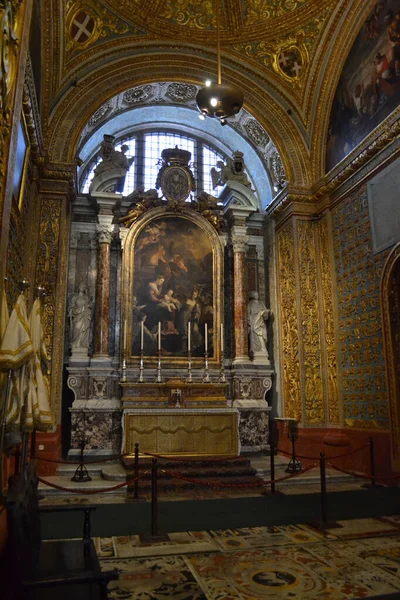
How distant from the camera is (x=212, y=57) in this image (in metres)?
12.5

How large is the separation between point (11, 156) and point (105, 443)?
25.1ft

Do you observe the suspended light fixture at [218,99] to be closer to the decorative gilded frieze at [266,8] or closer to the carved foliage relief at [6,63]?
the carved foliage relief at [6,63]

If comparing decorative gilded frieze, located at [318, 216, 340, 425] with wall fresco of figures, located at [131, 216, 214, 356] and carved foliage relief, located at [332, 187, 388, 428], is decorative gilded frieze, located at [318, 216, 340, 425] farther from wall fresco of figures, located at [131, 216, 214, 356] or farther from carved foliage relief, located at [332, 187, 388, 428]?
wall fresco of figures, located at [131, 216, 214, 356]

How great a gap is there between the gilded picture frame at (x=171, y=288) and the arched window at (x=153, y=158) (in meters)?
2.05

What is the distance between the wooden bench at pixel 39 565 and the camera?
2.93m

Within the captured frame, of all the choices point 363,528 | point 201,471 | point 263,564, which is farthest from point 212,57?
point 263,564

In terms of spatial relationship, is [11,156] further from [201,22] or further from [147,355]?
[201,22]

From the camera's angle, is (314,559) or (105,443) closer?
(314,559)

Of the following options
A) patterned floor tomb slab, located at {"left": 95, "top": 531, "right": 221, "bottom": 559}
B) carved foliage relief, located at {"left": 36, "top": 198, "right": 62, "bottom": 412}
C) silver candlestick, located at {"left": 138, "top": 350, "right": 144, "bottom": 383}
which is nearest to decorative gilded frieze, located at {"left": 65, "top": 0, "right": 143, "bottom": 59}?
carved foliage relief, located at {"left": 36, "top": 198, "right": 62, "bottom": 412}

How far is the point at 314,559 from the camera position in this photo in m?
5.20

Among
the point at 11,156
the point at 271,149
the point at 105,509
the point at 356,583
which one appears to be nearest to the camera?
the point at 356,583

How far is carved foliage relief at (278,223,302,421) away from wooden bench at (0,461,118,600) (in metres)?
8.31

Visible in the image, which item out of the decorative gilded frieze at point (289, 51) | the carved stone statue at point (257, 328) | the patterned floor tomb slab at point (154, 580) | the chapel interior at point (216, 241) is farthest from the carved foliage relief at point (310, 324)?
the patterned floor tomb slab at point (154, 580)

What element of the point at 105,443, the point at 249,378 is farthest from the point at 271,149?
the point at 105,443
